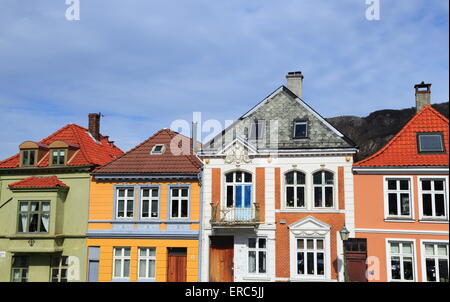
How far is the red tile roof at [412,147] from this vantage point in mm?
20672

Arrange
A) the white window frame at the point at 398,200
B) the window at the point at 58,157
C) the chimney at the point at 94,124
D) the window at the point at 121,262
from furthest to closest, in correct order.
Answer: the chimney at the point at 94,124 < the window at the point at 58,157 < the window at the point at 121,262 < the white window frame at the point at 398,200

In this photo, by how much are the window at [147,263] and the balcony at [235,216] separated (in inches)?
138

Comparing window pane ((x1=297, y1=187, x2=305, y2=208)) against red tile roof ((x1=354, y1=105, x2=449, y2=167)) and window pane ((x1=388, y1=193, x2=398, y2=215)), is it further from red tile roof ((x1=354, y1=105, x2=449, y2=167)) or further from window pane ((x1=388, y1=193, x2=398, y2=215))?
window pane ((x1=388, y1=193, x2=398, y2=215))

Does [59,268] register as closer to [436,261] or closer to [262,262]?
[262,262]

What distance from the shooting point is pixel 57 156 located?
78.1 ft

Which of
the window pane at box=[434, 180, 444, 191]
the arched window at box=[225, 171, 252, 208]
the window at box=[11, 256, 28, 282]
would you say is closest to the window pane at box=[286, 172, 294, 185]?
the arched window at box=[225, 171, 252, 208]

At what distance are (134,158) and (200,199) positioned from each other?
413cm

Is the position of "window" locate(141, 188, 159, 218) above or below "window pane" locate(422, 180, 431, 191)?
below

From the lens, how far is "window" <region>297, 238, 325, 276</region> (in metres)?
21.2

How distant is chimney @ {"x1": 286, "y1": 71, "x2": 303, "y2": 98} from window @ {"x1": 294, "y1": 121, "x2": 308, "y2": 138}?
206 centimetres

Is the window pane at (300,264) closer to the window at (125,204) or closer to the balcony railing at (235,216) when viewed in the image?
the balcony railing at (235,216)

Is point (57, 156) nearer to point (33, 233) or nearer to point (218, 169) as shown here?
point (33, 233)

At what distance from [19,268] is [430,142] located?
20.4 metres

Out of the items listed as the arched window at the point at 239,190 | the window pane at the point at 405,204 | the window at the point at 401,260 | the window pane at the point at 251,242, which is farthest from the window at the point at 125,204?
the window pane at the point at 405,204
